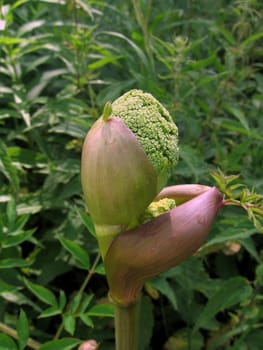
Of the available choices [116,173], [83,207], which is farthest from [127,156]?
[83,207]

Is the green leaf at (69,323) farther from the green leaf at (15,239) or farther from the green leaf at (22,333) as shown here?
the green leaf at (15,239)

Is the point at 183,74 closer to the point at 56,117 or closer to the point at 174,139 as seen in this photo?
the point at 56,117

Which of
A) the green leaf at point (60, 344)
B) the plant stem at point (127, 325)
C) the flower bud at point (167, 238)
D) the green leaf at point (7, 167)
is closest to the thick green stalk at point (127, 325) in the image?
the plant stem at point (127, 325)

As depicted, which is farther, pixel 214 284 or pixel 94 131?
pixel 214 284

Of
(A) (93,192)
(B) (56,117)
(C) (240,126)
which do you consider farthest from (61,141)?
(A) (93,192)

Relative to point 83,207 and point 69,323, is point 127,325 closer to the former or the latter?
point 69,323
